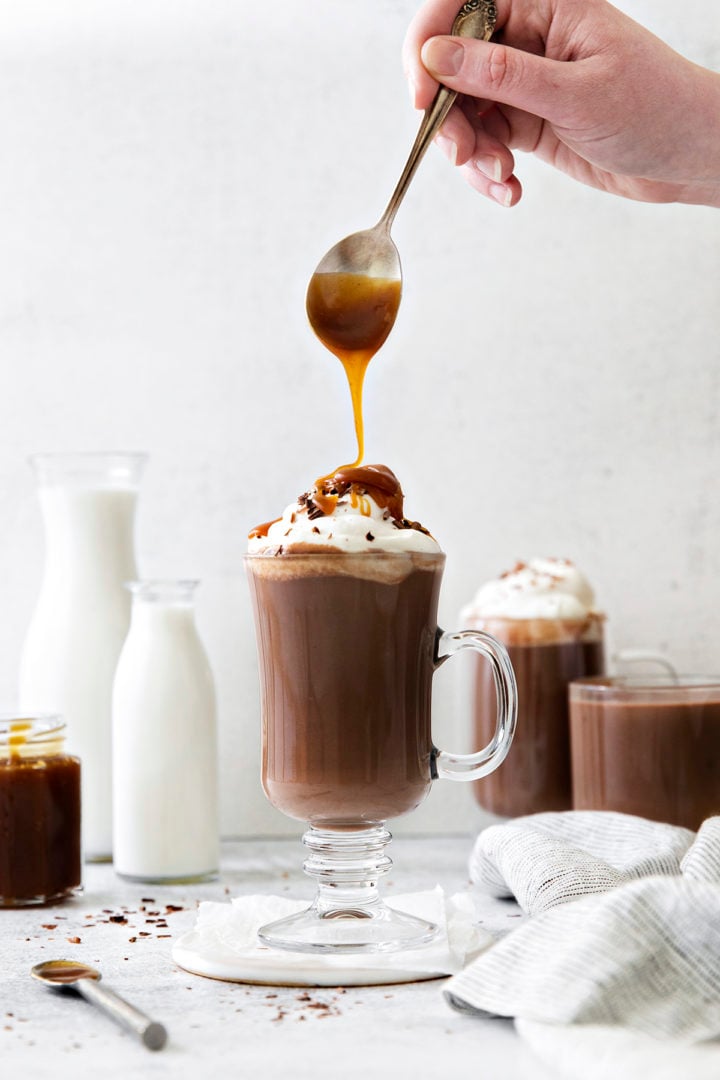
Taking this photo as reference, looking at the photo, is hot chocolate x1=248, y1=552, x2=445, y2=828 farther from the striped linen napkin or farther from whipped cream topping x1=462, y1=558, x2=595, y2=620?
whipped cream topping x1=462, y1=558, x2=595, y2=620

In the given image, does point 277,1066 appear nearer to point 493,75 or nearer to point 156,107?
point 493,75

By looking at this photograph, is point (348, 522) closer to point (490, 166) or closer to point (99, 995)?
point (99, 995)

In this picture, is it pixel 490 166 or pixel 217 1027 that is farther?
pixel 490 166

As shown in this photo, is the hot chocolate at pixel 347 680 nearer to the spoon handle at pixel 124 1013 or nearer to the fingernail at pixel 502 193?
the spoon handle at pixel 124 1013

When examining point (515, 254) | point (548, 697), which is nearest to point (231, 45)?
point (515, 254)

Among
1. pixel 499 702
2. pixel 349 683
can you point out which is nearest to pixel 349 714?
pixel 349 683
